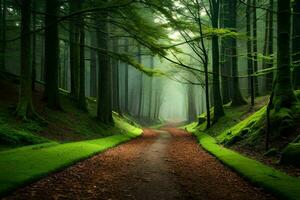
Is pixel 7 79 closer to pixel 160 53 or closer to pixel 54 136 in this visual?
pixel 54 136

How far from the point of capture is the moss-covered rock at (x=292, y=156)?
35.7 feet

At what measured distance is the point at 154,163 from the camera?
12.9 m

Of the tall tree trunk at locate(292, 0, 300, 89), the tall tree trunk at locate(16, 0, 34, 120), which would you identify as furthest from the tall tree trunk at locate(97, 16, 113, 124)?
the tall tree trunk at locate(292, 0, 300, 89)

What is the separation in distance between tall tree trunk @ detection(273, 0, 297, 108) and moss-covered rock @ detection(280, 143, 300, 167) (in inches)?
146

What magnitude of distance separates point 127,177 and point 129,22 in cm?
617

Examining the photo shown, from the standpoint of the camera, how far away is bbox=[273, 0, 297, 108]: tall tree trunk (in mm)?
14773

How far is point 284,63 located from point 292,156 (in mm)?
4941

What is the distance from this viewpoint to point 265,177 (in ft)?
31.1

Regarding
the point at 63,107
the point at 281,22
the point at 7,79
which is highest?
the point at 281,22

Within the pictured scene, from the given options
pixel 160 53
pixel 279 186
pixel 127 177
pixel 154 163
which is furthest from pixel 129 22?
pixel 279 186

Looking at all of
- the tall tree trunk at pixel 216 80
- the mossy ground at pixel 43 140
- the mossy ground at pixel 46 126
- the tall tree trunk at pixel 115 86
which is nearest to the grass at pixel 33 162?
the mossy ground at pixel 43 140

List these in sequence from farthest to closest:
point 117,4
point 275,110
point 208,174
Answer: point 275,110
point 117,4
point 208,174

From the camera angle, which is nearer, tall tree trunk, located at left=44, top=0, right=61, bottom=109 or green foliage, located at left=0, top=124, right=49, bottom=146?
green foliage, located at left=0, top=124, right=49, bottom=146

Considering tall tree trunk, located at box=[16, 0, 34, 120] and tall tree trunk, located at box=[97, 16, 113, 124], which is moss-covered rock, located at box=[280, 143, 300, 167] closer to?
tall tree trunk, located at box=[16, 0, 34, 120]
